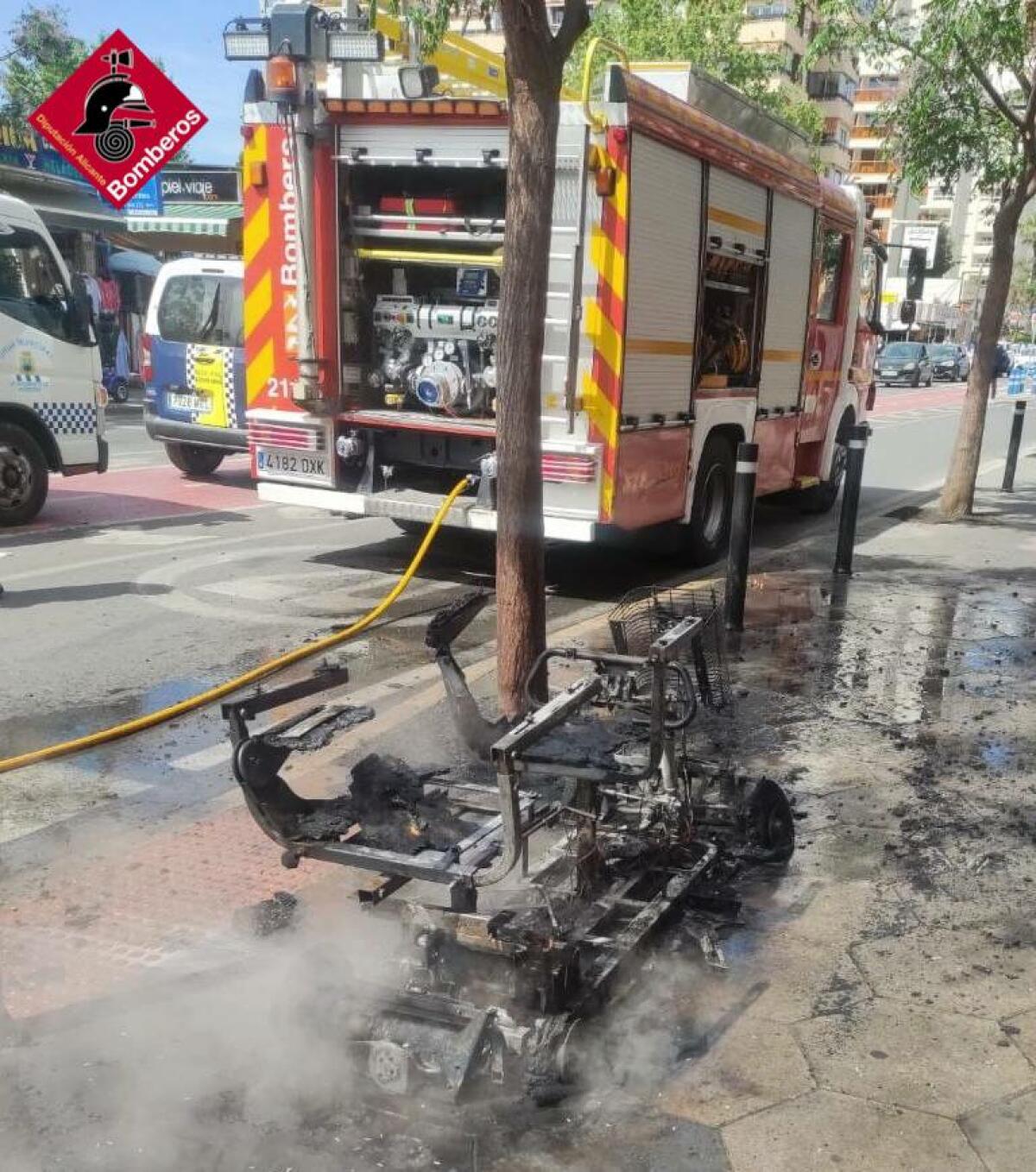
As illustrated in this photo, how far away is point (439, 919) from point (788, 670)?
3.74 meters

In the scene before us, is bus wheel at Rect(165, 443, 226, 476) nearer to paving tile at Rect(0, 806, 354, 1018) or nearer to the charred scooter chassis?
paving tile at Rect(0, 806, 354, 1018)

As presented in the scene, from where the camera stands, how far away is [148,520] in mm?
10609

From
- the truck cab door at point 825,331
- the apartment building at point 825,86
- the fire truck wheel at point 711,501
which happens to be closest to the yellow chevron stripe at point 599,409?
the fire truck wheel at point 711,501

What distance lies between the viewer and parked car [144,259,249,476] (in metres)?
12.5

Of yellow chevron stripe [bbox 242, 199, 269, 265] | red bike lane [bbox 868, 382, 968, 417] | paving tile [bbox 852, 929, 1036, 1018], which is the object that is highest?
yellow chevron stripe [bbox 242, 199, 269, 265]

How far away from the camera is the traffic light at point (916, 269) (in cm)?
1165

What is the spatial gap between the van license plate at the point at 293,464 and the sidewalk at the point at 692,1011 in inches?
137

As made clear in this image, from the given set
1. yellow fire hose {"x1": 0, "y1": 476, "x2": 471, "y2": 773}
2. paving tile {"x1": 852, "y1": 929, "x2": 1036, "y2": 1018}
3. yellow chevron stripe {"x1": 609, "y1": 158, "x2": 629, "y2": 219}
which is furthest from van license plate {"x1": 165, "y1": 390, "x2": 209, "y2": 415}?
paving tile {"x1": 852, "y1": 929, "x2": 1036, "y2": 1018}

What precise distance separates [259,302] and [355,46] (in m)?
2.25

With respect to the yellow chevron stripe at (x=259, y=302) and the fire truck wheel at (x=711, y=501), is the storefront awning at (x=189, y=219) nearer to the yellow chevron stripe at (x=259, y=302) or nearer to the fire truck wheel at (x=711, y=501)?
the yellow chevron stripe at (x=259, y=302)

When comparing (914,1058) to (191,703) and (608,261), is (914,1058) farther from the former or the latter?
(608,261)

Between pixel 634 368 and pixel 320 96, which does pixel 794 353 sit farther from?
pixel 320 96

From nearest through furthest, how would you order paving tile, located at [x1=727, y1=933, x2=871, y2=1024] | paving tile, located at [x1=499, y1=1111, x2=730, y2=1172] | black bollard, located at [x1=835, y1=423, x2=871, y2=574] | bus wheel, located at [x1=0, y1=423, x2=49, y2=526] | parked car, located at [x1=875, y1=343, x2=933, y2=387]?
paving tile, located at [x1=499, y1=1111, x2=730, y2=1172]
paving tile, located at [x1=727, y1=933, x2=871, y2=1024]
black bollard, located at [x1=835, y1=423, x2=871, y2=574]
bus wheel, located at [x1=0, y1=423, x2=49, y2=526]
parked car, located at [x1=875, y1=343, x2=933, y2=387]

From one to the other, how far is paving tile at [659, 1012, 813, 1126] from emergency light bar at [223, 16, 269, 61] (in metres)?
5.81
